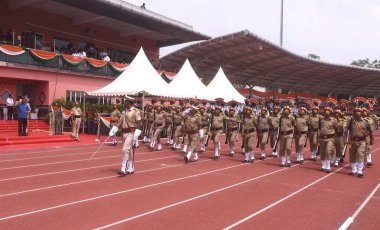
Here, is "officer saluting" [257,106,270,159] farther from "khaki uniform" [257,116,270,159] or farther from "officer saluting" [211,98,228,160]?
"officer saluting" [211,98,228,160]

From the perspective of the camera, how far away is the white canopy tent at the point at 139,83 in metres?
18.5

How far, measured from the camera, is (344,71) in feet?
135

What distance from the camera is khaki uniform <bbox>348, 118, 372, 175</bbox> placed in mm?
10898

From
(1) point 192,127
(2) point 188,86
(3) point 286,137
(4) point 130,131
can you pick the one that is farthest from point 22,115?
(3) point 286,137

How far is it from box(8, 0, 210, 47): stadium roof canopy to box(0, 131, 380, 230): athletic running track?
15279mm

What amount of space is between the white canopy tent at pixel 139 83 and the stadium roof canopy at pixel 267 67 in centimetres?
993

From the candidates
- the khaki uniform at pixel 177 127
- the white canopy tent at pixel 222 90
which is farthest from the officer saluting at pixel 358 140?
the white canopy tent at pixel 222 90

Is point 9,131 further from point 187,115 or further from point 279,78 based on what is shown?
point 279,78

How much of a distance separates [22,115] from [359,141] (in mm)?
14212

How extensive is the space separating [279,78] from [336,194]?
34939mm

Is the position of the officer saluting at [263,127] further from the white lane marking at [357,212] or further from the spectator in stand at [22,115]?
the spectator in stand at [22,115]

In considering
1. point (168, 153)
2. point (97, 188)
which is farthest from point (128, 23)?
point (97, 188)

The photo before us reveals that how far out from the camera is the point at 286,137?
12.5 m

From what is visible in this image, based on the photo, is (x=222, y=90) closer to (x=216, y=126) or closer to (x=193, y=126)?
(x=216, y=126)
